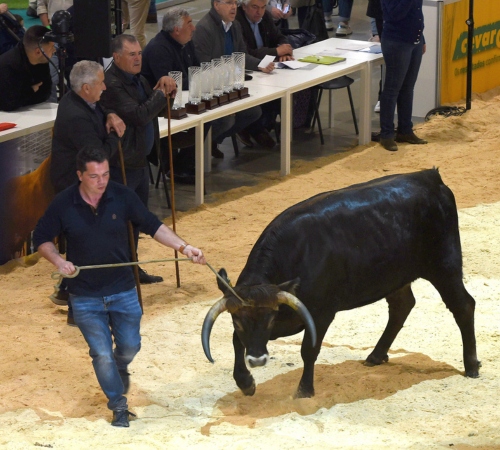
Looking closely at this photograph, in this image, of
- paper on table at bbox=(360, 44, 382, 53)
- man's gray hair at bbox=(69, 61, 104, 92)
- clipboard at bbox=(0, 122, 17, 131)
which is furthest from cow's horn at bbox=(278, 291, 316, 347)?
paper on table at bbox=(360, 44, 382, 53)

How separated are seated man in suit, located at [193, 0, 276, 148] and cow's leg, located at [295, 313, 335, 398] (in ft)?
17.5

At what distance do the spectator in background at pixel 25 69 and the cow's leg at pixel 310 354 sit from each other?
14.9 ft

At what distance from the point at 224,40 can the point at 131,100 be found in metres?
3.46

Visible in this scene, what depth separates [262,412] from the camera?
20.4ft

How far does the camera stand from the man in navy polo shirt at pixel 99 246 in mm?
5824

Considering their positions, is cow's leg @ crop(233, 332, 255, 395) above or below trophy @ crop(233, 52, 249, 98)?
below

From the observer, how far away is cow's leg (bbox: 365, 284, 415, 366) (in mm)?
6980

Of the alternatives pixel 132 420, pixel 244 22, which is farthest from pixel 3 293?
pixel 244 22

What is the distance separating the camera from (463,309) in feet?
22.2

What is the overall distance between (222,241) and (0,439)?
4087 mm

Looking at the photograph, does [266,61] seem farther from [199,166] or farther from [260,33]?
[199,166]

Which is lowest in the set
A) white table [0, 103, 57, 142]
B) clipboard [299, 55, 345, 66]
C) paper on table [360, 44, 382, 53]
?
white table [0, 103, 57, 142]

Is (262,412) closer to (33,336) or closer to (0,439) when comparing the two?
(0,439)

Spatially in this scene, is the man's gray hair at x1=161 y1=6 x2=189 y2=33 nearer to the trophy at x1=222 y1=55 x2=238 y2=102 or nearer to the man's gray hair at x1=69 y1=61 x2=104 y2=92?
the trophy at x1=222 y1=55 x2=238 y2=102
